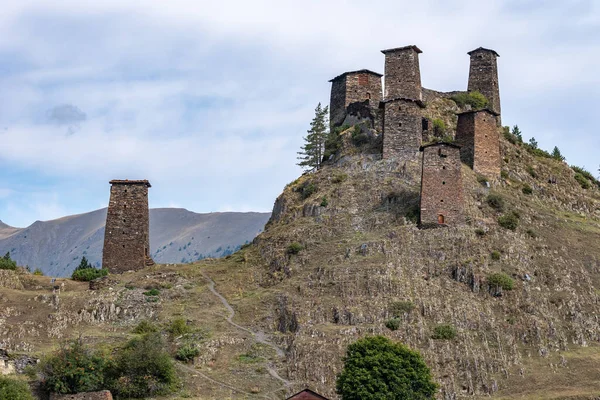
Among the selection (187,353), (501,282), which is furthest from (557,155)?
(187,353)

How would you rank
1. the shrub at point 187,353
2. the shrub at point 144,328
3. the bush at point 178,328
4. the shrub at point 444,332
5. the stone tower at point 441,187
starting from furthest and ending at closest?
1. the stone tower at point 441,187
2. the shrub at point 144,328
3. the bush at point 178,328
4. the shrub at point 444,332
5. the shrub at point 187,353

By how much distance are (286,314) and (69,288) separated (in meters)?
19.6

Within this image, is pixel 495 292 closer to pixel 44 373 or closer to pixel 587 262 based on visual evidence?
pixel 587 262

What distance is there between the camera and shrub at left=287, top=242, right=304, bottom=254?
7856 centimetres

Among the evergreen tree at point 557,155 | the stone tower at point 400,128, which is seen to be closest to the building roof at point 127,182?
the stone tower at point 400,128

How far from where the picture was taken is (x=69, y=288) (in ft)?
253

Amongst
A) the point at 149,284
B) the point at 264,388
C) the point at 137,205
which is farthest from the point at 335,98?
the point at 264,388

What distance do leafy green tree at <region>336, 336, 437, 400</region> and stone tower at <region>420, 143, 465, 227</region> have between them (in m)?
20.0

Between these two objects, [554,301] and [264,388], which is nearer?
[264,388]

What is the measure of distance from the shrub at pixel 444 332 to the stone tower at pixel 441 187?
13003mm

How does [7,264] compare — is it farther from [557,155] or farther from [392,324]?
Answer: [557,155]

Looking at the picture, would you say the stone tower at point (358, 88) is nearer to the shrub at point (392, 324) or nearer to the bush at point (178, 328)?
the shrub at point (392, 324)

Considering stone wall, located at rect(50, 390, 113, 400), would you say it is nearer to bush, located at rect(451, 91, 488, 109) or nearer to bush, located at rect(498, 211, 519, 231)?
bush, located at rect(498, 211, 519, 231)

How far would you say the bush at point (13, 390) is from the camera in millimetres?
54312
